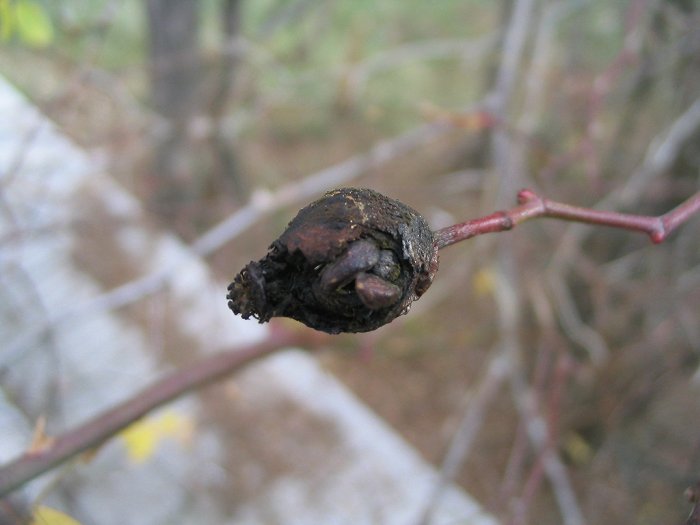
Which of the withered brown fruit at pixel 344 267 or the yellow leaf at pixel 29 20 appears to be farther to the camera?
the yellow leaf at pixel 29 20

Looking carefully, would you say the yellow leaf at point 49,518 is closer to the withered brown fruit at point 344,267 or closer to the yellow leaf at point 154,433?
the withered brown fruit at point 344,267

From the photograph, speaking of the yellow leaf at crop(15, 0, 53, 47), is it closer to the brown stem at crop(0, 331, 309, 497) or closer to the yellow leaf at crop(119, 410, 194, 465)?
the brown stem at crop(0, 331, 309, 497)

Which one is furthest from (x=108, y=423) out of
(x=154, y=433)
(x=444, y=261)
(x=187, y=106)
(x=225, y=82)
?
(x=444, y=261)

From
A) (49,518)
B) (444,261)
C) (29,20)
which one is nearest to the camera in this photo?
(49,518)

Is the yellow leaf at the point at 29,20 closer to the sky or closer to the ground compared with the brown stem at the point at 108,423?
closer to the sky

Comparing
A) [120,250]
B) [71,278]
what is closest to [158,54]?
[120,250]

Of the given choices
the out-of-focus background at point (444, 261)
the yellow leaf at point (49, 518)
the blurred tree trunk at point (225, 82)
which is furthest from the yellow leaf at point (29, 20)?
the blurred tree trunk at point (225, 82)

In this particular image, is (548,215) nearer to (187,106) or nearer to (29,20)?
(29,20)
